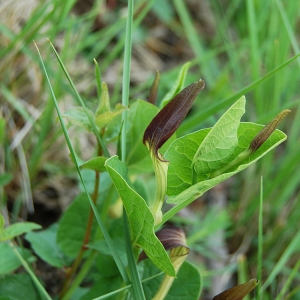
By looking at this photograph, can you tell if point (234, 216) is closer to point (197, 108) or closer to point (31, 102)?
point (197, 108)

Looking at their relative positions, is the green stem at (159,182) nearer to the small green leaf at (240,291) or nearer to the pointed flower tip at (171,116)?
the pointed flower tip at (171,116)

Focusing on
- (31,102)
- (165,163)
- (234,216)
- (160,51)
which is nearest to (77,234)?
(165,163)

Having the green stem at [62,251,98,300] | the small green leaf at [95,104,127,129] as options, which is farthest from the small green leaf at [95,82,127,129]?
the green stem at [62,251,98,300]

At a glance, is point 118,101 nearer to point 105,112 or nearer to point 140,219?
point 105,112

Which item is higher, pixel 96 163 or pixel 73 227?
pixel 96 163

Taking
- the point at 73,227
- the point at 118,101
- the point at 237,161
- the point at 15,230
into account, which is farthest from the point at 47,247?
the point at 118,101

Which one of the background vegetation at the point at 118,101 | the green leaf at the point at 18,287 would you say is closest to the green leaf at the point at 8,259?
the green leaf at the point at 18,287
